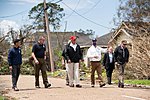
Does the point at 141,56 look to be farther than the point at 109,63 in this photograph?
Yes

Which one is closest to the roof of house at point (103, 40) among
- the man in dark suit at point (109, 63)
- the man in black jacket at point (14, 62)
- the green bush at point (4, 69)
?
the green bush at point (4, 69)

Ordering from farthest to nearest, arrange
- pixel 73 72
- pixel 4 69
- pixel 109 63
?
pixel 4 69
pixel 109 63
pixel 73 72

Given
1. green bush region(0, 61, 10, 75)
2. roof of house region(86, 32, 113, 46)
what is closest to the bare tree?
green bush region(0, 61, 10, 75)

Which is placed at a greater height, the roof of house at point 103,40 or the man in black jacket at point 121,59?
the roof of house at point 103,40

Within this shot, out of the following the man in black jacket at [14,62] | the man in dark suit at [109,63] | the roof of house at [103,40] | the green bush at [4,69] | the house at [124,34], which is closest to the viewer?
the man in black jacket at [14,62]

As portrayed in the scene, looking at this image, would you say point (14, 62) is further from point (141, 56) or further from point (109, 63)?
point (141, 56)

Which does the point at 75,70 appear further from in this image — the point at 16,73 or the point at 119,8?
the point at 119,8

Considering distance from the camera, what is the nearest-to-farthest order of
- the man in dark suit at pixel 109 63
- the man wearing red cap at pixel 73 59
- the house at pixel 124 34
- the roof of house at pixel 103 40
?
1. the man wearing red cap at pixel 73 59
2. the man in dark suit at pixel 109 63
3. the house at pixel 124 34
4. the roof of house at pixel 103 40

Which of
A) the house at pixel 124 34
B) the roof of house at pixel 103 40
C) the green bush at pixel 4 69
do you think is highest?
the roof of house at pixel 103 40

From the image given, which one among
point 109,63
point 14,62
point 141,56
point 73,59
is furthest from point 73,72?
point 141,56

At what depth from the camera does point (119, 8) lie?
32312mm

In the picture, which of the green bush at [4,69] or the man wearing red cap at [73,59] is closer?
the man wearing red cap at [73,59]

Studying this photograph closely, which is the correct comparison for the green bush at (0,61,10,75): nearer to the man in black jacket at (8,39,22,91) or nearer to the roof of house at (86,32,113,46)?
the roof of house at (86,32,113,46)

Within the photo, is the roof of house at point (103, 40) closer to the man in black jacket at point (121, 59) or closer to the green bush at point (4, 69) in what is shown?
the green bush at point (4, 69)
